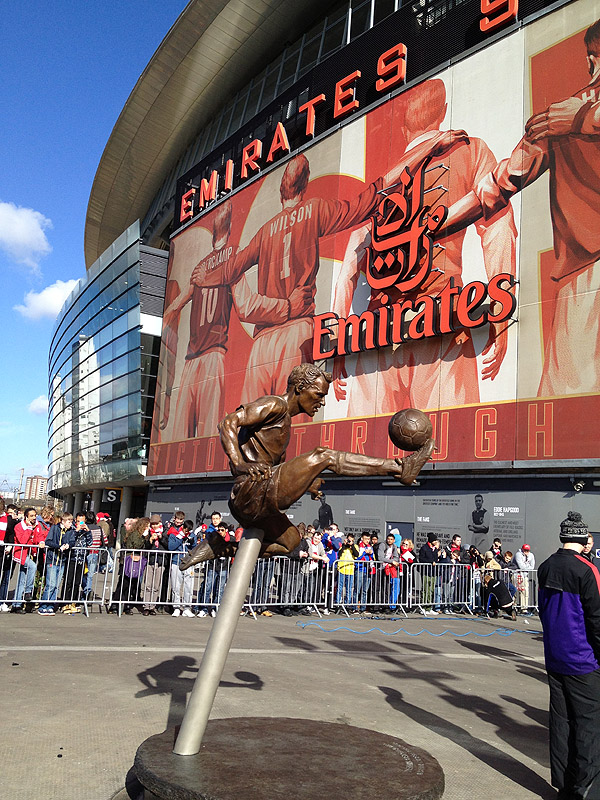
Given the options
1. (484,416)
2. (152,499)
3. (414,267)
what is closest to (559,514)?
(484,416)

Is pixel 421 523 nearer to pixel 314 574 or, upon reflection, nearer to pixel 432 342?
pixel 432 342

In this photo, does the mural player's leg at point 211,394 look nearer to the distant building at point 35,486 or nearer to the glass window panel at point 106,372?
the glass window panel at point 106,372

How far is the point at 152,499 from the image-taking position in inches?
1353

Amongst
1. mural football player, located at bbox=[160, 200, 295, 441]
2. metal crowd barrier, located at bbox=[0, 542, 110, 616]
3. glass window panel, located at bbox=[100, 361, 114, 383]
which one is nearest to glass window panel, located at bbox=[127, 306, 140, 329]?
mural football player, located at bbox=[160, 200, 295, 441]

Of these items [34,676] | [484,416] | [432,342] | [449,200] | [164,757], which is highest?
[449,200]

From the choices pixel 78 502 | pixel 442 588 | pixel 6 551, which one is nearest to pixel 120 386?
pixel 78 502

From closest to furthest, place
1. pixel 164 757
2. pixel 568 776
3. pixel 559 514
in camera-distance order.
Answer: pixel 164 757 → pixel 568 776 → pixel 559 514

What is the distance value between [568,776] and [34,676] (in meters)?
5.29

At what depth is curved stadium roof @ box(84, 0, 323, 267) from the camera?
3656 cm

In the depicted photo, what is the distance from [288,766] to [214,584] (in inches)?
388

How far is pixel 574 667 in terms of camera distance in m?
4.71

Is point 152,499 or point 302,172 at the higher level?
point 302,172

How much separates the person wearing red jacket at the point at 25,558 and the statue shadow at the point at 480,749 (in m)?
7.52

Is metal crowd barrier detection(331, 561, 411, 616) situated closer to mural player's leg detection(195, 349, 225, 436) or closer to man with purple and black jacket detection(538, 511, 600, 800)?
man with purple and black jacket detection(538, 511, 600, 800)
